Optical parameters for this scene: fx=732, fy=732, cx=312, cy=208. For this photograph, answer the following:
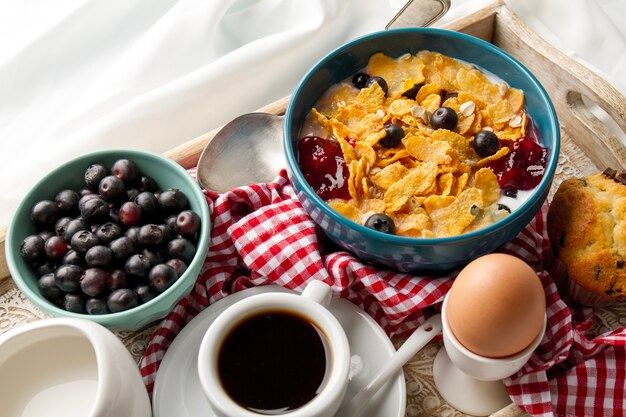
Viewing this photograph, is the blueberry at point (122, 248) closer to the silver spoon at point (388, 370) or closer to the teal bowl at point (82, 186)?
the teal bowl at point (82, 186)

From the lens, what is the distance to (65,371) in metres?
0.97

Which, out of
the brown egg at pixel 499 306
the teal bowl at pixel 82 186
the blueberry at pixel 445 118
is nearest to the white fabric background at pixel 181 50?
the teal bowl at pixel 82 186

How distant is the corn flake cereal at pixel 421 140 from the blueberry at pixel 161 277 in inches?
9.8

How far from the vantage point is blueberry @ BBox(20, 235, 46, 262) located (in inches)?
41.7

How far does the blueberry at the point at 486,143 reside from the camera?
1074 millimetres

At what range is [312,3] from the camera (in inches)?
61.4

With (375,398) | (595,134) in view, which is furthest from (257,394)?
(595,134)

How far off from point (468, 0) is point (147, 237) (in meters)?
0.94

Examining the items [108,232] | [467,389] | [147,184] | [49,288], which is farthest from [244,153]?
[467,389]

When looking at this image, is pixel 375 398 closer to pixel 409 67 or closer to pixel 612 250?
pixel 612 250

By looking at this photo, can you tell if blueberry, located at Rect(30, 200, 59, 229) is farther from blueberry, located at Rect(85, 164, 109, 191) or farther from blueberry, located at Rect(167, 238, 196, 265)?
blueberry, located at Rect(167, 238, 196, 265)

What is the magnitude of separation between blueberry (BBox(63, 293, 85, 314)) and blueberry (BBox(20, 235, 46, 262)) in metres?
0.08

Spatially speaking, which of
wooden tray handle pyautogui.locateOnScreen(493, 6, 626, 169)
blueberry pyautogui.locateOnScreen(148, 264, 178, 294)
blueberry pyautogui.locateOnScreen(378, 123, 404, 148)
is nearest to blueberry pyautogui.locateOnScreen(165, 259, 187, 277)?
blueberry pyautogui.locateOnScreen(148, 264, 178, 294)

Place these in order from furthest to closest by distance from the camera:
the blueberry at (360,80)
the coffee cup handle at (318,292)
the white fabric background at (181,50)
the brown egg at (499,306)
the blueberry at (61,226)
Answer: the white fabric background at (181,50) < the blueberry at (360,80) < the blueberry at (61,226) < the coffee cup handle at (318,292) < the brown egg at (499,306)
